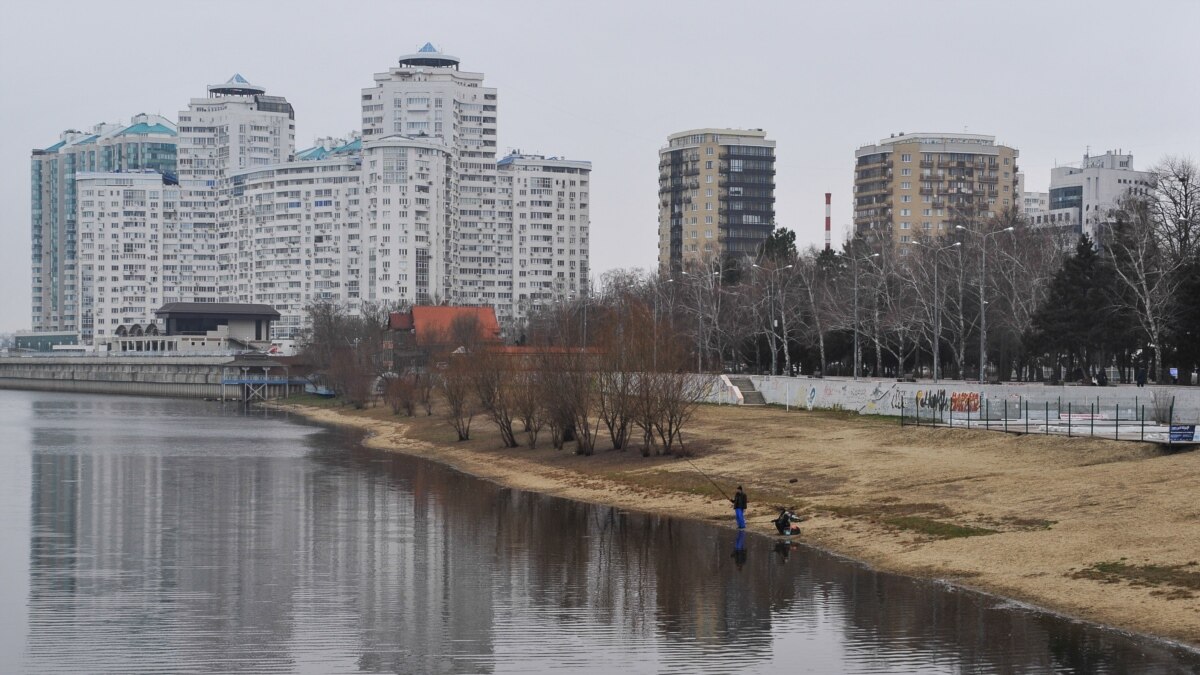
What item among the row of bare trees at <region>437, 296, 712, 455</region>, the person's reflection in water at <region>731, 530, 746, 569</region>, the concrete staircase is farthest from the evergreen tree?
the person's reflection in water at <region>731, 530, 746, 569</region>

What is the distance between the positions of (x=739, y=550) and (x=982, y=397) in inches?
1204

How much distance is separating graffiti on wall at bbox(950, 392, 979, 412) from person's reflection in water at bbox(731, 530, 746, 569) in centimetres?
2654

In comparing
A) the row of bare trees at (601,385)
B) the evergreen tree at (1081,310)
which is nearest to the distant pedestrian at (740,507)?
the row of bare trees at (601,385)

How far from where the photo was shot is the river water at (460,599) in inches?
1087

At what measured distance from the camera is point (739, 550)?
42156 mm

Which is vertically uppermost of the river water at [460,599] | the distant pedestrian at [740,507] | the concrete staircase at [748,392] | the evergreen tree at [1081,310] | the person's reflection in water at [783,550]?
the evergreen tree at [1081,310]

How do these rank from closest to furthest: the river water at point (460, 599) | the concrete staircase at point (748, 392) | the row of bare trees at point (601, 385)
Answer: the river water at point (460, 599)
the row of bare trees at point (601, 385)
the concrete staircase at point (748, 392)

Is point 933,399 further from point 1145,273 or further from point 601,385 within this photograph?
point 1145,273

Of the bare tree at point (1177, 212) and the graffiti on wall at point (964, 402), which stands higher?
the bare tree at point (1177, 212)

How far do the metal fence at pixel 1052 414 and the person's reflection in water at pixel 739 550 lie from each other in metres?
16.7

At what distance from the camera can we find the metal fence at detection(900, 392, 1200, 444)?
56469mm

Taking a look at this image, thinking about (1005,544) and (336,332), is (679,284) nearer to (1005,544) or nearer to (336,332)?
(336,332)

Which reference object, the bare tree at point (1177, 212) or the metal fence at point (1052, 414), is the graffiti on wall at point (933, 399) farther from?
the bare tree at point (1177, 212)

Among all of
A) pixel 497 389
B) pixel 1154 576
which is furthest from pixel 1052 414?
pixel 497 389
